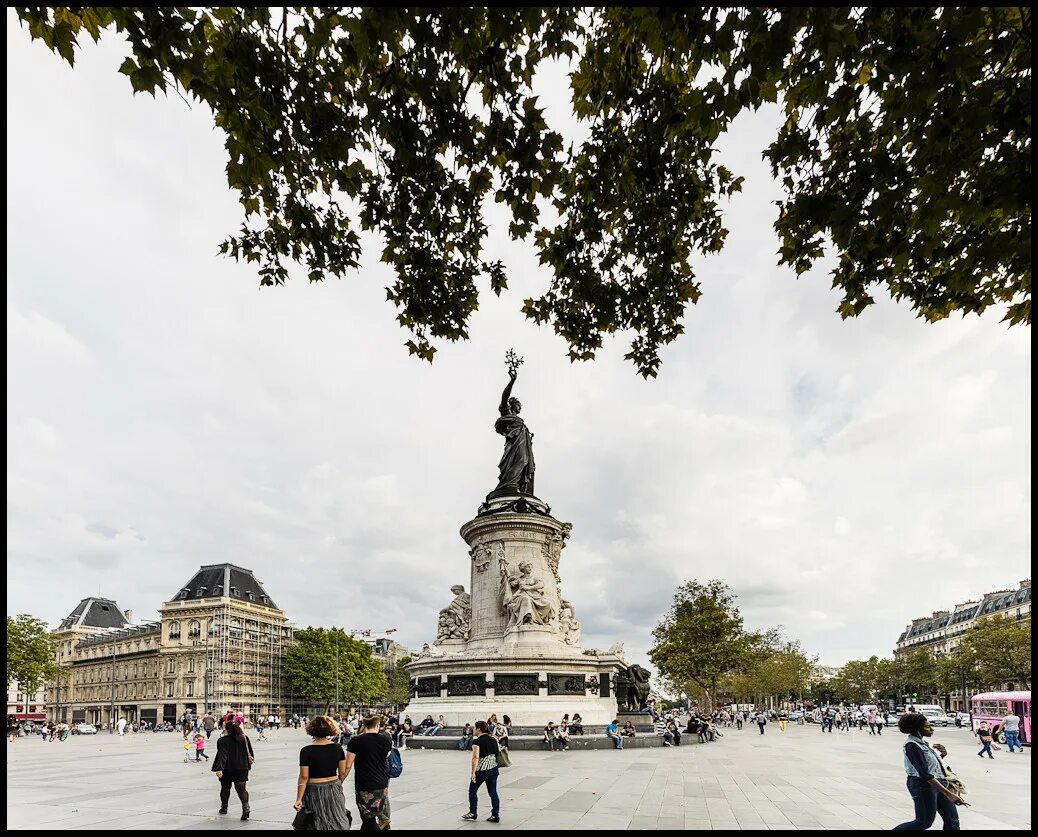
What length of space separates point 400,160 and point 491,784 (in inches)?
357

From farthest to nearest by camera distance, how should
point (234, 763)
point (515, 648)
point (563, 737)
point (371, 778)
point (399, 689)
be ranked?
A: point (399, 689) < point (515, 648) < point (563, 737) < point (234, 763) < point (371, 778)

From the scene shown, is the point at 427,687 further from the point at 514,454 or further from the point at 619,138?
the point at 619,138

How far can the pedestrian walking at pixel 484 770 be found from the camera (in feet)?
33.6

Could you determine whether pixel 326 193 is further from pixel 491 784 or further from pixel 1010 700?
pixel 1010 700

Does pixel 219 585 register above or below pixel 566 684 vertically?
above

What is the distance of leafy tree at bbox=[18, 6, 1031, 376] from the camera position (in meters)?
5.87

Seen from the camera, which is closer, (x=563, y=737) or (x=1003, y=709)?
(x=563, y=737)

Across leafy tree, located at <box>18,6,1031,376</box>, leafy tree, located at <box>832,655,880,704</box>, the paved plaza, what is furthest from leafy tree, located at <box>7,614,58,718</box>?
leafy tree, located at <box>832,655,880,704</box>

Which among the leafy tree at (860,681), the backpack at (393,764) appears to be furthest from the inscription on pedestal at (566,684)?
the leafy tree at (860,681)

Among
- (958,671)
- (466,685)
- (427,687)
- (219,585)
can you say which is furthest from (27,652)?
(958,671)

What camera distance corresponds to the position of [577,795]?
1259cm

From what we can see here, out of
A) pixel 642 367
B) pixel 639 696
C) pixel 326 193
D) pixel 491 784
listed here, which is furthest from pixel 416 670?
pixel 326 193

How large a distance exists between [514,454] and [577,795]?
22449 millimetres

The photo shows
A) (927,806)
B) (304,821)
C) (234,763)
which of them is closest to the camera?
(304,821)
